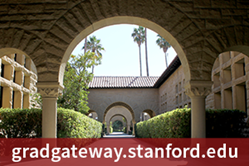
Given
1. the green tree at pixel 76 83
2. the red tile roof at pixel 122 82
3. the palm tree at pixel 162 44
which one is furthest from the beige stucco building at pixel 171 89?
the palm tree at pixel 162 44

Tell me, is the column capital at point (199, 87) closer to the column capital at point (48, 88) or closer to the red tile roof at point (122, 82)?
the column capital at point (48, 88)

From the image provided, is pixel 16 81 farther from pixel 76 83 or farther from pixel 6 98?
pixel 76 83

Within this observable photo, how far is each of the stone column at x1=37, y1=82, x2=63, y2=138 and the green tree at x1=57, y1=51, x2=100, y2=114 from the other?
1123cm

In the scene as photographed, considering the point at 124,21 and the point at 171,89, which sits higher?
the point at 124,21

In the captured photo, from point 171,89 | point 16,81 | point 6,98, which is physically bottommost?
point 6,98

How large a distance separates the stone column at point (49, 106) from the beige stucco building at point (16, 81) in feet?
18.0

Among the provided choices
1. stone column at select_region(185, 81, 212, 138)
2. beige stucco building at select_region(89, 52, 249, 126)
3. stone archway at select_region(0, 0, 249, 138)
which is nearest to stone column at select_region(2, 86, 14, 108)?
stone archway at select_region(0, 0, 249, 138)

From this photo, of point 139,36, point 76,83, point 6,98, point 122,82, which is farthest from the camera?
point 139,36

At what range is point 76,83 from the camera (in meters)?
20.5

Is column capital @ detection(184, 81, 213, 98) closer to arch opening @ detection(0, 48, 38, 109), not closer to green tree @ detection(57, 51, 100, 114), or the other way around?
arch opening @ detection(0, 48, 38, 109)

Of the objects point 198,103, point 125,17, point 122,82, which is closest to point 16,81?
point 125,17

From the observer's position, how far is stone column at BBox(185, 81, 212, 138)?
8.14 meters

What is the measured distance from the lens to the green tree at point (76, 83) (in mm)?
19734

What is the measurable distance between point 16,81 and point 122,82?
19.4m
